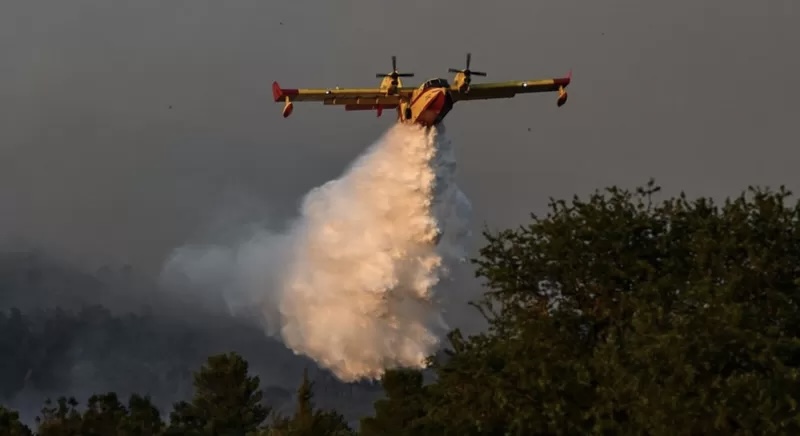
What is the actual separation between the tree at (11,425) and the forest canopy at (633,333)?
1722 inches

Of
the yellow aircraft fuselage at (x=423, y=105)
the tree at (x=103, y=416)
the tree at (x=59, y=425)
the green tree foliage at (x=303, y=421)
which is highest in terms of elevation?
the yellow aircraft fuselage at (x=423, y=105)

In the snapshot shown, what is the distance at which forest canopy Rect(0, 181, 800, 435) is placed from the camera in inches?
1442

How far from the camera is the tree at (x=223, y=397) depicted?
105375mm

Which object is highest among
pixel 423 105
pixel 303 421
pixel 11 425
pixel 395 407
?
pixel 423 105

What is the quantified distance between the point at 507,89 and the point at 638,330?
137 ft

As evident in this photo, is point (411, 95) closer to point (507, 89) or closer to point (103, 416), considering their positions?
point (507, 89)

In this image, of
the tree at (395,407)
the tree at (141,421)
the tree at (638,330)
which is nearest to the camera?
the tree at (638,330)

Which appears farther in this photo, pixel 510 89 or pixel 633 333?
pixel 510 89

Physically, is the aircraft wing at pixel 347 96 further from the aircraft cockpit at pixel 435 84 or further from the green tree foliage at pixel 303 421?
the green tree foliage at pixel 303 421

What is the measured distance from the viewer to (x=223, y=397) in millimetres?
108875

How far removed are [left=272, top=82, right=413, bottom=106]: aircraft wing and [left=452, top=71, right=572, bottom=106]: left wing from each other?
382cm

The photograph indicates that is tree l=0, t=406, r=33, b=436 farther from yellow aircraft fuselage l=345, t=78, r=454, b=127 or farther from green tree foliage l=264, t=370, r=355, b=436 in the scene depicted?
green tree foliage l=264, t=370, r=355, b=436

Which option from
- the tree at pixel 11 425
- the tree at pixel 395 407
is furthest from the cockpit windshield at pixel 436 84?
the tree at pixel 11 425

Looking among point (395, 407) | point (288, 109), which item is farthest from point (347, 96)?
point (395, 407)
